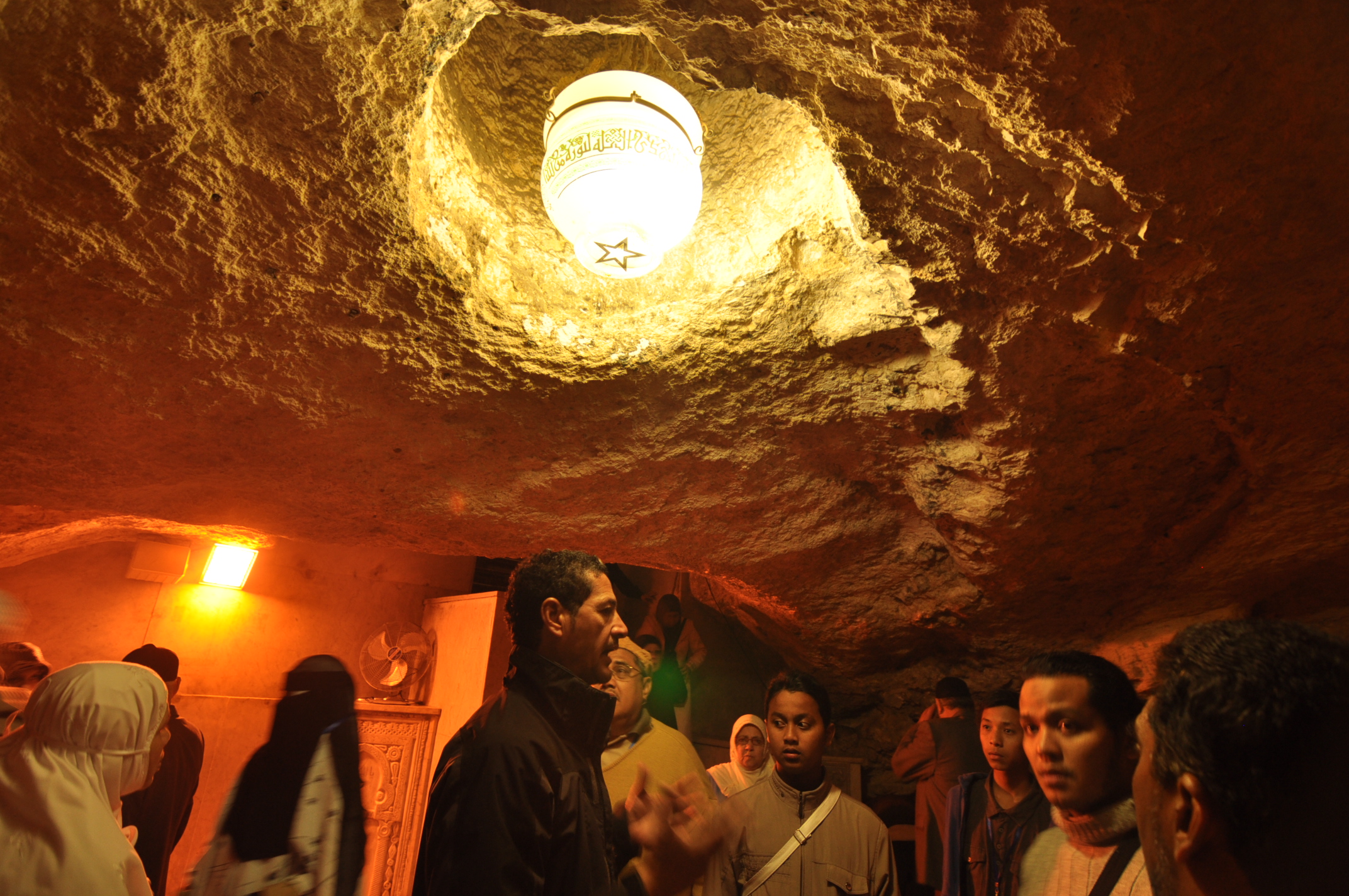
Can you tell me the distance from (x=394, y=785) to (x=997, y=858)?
3.69 meters

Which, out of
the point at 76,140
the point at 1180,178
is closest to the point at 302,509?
the point at 76,140

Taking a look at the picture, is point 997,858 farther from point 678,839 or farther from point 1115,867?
point 678,839

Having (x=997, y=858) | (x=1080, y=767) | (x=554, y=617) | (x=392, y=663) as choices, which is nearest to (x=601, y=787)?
(x=554, y=617)

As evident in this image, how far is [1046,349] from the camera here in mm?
2006

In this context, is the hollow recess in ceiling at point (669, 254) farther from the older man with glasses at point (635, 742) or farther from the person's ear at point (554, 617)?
the older man with glasses at point (635, 742)

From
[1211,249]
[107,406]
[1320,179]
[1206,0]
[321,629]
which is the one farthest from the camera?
[321,629]

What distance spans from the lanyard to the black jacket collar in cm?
147

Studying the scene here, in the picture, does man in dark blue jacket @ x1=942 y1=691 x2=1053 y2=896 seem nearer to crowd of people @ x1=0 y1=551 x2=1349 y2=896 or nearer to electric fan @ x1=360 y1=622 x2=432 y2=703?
crowd of people @ x1=0 y1=551 x2=1349 y2=896

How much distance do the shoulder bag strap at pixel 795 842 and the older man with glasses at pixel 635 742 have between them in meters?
0.48

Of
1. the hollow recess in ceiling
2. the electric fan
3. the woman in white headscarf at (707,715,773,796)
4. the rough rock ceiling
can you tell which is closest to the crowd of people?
the rough rock ceiling

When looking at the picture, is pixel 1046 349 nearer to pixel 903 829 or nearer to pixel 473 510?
pixel 473 510

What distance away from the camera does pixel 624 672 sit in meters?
3.59

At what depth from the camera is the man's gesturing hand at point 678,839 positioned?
164 centimetres

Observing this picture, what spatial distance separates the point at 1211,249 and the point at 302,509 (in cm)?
318
